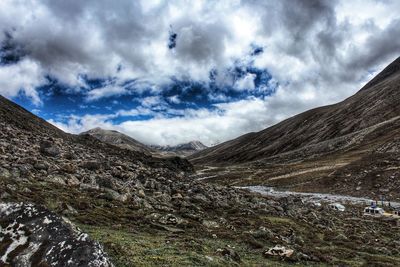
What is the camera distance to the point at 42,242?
42.4 ft

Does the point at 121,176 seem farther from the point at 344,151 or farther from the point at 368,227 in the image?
the point at 344,151

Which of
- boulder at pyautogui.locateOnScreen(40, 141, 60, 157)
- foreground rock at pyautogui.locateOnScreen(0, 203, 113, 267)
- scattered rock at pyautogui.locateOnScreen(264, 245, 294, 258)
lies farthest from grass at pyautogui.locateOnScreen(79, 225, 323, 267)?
boulder at pyautogui.locateOnScreen(40, 141, 60, 157)

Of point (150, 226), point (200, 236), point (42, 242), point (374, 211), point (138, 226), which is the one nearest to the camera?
point (42, 242)

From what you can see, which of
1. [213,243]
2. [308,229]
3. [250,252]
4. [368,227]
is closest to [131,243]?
[213,243]

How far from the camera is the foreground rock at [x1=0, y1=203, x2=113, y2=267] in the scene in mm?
12250

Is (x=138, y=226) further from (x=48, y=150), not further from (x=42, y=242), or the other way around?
(x=48, y=150)

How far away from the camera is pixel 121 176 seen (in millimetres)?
51031

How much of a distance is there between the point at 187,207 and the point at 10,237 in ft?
89.0

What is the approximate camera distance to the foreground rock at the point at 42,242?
12.2 metres

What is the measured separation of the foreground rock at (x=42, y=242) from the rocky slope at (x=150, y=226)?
43 millimetres

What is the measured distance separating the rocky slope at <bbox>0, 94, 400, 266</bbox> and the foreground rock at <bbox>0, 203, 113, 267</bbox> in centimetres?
4

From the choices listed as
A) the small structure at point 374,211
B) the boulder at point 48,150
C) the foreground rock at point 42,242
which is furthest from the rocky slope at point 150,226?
the small structure at point 374,211

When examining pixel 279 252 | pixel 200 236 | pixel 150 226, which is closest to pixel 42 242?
pixel 150 226

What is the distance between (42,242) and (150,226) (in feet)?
51.0
